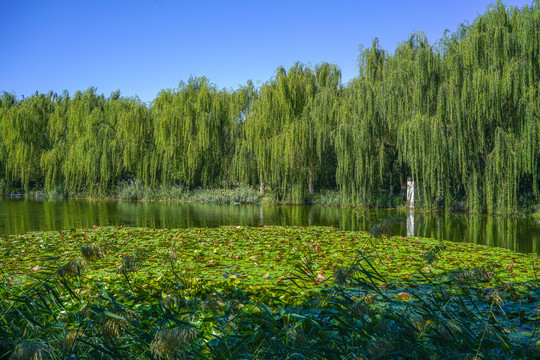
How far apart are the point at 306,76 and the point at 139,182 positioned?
1036 centimetres

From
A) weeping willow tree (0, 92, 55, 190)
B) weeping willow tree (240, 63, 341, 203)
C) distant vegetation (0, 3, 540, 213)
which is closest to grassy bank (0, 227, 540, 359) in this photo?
distant vegetation (0, 3, 540, 213)

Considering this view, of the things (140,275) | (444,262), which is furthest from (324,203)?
(140,275)

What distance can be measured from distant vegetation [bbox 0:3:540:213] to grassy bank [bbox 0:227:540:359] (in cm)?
551

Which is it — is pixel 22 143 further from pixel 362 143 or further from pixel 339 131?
pixel 362 143

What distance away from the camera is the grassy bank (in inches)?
70.7

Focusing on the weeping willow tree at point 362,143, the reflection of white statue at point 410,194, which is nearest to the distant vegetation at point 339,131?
the weeping willow tree at point 362,143

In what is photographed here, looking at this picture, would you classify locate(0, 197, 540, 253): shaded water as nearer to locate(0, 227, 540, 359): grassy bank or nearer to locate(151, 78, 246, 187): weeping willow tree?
locate(0, 227, 540, 359): grassy bank

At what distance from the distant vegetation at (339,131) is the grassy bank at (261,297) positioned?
5.51m

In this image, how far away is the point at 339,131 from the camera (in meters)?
14.4

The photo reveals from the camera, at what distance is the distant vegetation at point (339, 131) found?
11.8 meters

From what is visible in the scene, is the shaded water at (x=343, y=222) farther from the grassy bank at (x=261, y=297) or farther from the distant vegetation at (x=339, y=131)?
the grassy bank at (x=261, y=297)

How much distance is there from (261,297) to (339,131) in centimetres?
1169

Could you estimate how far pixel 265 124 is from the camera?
18.3 m

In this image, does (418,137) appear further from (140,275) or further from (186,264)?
(140,275)
